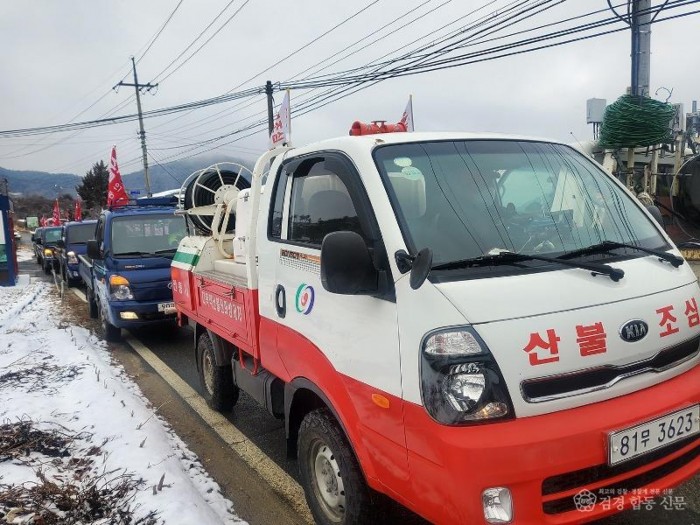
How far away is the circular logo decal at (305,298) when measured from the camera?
286 cm

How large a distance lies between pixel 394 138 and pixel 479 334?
1.23 metres

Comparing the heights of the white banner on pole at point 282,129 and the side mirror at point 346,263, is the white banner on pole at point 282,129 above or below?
above

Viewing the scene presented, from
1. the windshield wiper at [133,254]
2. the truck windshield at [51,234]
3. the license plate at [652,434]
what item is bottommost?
the license plate at [652,434]

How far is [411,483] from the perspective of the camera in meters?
2.13

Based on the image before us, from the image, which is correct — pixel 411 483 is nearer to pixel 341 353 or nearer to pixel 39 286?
pixel 341 353

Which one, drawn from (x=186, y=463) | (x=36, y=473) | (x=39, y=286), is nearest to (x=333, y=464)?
(x=186, y=463)

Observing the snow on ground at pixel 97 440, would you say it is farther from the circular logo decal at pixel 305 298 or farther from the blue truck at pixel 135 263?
the circular logo decal at pixel 305 298

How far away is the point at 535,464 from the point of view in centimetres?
193

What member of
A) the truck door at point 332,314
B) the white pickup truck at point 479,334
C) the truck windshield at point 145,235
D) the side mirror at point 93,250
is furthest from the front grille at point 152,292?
the white pickup truck at point 479,334

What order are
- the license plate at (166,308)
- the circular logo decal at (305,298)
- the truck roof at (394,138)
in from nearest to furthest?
the truck roof at (394,138) → the circular logo decal at (305,298) → the license plate at (166,308)

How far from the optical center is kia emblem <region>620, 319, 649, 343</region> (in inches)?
→ 86.0

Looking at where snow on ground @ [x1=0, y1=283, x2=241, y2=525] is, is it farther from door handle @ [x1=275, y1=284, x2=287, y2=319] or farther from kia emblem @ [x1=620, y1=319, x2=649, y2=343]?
kia emblem @ [x1=620, y1=319, x2=649, y2=343]

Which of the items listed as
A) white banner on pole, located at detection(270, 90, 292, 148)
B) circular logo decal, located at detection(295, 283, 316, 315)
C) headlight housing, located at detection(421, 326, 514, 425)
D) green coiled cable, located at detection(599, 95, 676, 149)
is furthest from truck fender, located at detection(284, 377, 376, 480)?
green coiled cable, located at detection(599, 95, 676, 149)

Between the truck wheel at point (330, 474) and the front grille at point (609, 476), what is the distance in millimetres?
894
